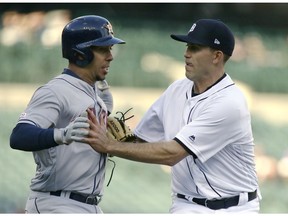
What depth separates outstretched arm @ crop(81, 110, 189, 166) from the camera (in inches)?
160

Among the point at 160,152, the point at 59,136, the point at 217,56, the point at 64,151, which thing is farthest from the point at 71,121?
the point at 217,56

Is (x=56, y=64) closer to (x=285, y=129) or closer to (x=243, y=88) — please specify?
(x=243, y=88)

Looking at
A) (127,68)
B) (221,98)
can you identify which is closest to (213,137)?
(221,98)

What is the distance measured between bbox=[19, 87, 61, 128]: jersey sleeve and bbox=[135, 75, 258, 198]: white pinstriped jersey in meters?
0.72

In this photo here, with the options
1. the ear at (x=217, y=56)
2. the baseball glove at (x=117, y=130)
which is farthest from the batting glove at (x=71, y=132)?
the ear at (x=217, y=56)

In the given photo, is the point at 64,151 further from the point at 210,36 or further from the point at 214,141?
the point at 210,36

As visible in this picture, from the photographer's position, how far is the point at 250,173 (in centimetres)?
453

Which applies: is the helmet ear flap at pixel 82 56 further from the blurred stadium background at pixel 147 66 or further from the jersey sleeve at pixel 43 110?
the blurred stadium background at pixel 147 66

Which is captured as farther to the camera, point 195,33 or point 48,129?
point 195,33

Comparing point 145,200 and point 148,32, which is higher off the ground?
point 148,32

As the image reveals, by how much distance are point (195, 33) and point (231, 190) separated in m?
0.88

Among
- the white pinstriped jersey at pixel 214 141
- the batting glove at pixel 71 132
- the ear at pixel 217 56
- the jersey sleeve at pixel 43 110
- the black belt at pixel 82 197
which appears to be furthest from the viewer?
the ear at pixel 217 56

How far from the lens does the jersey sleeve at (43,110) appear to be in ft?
13.1

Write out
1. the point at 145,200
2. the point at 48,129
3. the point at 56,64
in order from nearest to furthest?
1. the point at 48,129
2. the point at 145,200
3. the point at 56,64
